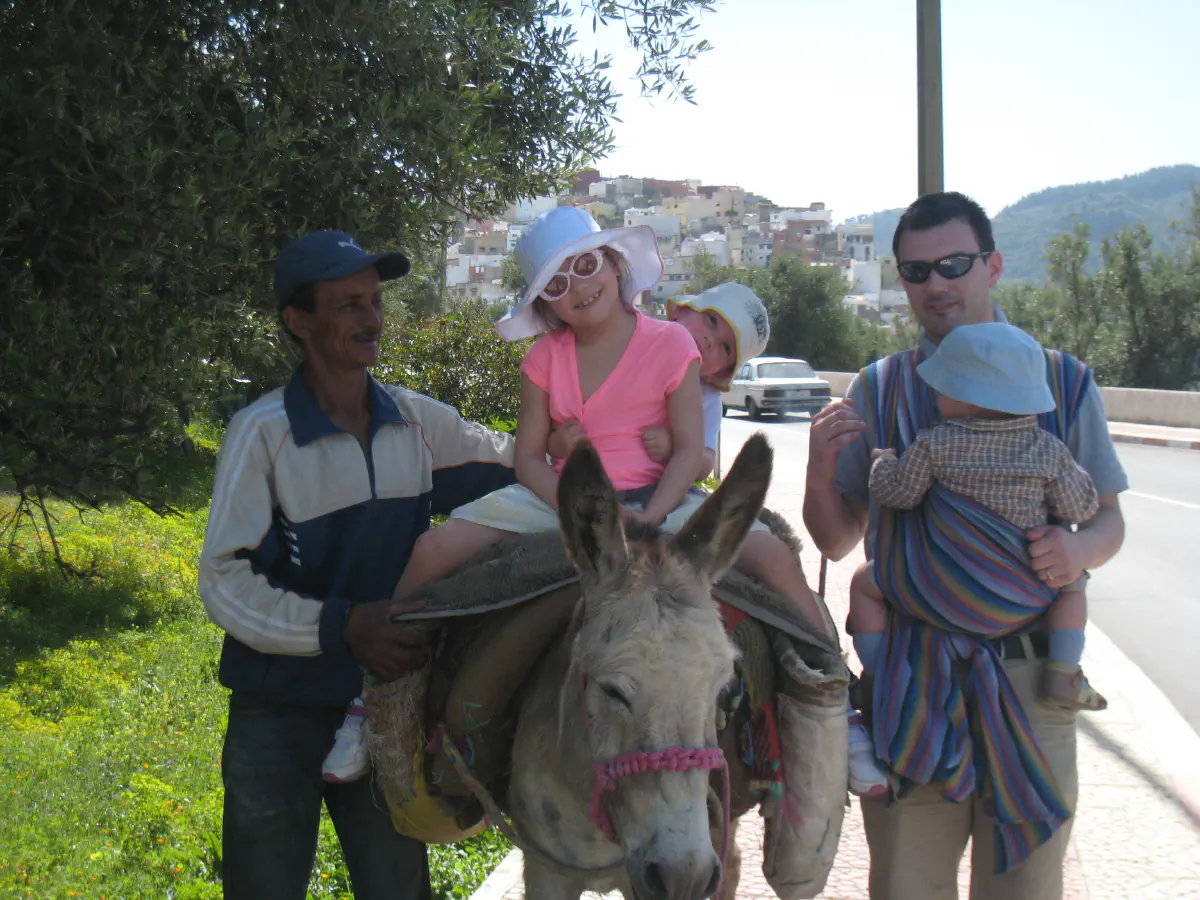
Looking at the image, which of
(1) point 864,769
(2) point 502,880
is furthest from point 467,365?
(1) point 864,769

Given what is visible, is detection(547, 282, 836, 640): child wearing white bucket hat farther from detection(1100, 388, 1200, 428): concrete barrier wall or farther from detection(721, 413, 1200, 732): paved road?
detection(1100, 388, 1200, 428): concrete barrier wall

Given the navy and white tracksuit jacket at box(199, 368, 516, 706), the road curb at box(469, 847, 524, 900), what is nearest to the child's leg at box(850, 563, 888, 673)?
the navy and white tracksuit jacket at box(199, 368, 516, 706)

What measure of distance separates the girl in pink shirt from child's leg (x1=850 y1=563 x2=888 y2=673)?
0.57 metres

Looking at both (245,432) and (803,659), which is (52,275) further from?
(803,659)

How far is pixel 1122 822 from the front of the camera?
5473 mm

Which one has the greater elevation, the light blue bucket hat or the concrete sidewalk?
the light blue bucket hat

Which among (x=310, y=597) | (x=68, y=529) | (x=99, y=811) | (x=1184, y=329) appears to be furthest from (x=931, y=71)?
(x=1184, y=329)

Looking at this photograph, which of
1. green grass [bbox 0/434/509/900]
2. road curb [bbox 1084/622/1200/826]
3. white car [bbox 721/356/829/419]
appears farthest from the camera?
white car [bbox 721/356/829/419]

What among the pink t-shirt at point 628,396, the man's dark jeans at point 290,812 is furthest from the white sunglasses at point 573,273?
the man's dark jeans at point 290,812

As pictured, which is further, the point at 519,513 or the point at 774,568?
the point at 519,513

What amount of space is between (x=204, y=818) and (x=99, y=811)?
0.57 meters

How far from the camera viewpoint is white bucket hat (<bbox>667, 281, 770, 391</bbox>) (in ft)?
15.9

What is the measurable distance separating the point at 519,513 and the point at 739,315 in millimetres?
1967

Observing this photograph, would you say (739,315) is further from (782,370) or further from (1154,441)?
(782,370)
